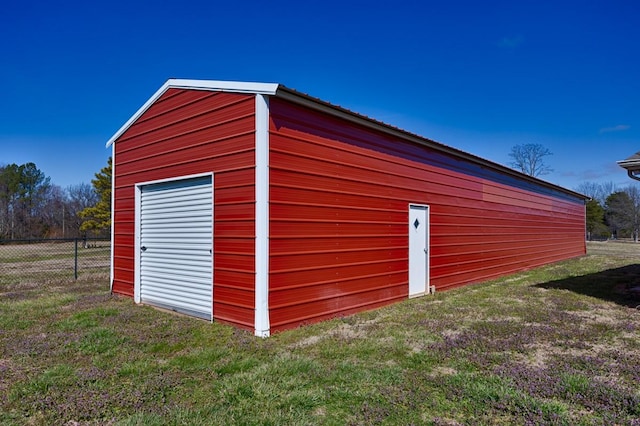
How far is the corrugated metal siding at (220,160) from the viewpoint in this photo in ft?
15.5

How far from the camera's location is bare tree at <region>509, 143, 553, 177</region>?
3734 centimetres

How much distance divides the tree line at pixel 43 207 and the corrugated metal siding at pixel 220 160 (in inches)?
807

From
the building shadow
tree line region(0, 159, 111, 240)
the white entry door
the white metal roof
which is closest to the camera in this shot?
the white metal roof

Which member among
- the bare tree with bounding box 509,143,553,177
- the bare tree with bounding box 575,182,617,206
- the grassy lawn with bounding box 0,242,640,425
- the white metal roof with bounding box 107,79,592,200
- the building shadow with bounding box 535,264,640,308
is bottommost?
the building shadow with bounding box 535,264,640,308

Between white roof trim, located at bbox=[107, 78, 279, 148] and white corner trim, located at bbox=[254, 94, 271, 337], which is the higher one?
white roof trim, located at bbox=[107, 78, 279, 148]

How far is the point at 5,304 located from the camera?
6.08 metres

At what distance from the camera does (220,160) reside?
514 centimetres

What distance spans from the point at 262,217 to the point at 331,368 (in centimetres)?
198

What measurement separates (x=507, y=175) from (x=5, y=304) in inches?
472

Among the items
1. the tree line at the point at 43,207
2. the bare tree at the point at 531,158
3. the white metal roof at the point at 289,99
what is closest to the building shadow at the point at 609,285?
the white metal roof at the point at 289,99

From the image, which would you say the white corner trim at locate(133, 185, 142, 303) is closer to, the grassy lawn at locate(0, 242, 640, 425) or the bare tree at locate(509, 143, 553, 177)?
the grassy lawn at locate(0, 242, 640, 425)

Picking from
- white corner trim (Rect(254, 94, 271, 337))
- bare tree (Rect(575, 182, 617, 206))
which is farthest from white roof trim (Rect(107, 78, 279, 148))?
bare tree (Rect(575, 182, 617, 206))

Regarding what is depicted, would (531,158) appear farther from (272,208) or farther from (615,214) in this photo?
(272,208)

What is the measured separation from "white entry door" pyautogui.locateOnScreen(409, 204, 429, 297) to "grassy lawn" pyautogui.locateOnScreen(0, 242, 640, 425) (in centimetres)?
120
